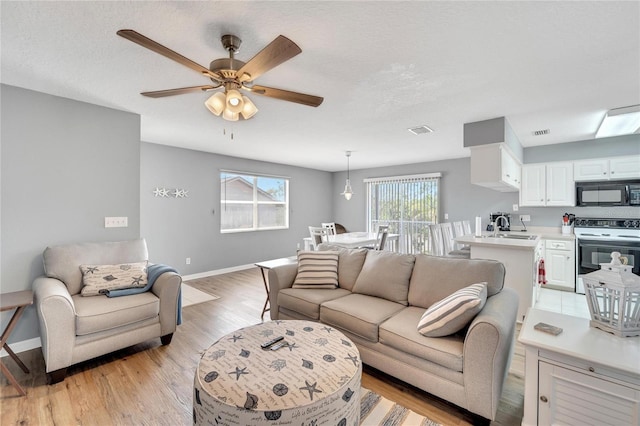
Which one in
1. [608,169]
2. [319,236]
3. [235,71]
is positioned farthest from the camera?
[319,236]

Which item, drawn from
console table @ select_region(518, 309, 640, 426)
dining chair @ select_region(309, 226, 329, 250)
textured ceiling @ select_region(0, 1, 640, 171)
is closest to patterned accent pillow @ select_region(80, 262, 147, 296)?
textured ceiling @ select_region(0, 1, 640, 171)

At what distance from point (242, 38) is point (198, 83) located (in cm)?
90

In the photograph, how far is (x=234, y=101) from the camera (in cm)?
180

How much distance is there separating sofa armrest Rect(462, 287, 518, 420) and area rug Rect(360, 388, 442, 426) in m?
0.30

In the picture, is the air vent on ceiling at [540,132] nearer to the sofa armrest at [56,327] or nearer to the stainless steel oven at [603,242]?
the stainless steel oven at [603,242]

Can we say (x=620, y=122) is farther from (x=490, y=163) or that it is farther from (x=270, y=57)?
(x=270, y=57)

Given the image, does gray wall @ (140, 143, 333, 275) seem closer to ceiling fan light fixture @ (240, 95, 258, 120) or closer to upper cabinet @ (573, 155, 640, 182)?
ceiling fan light fixture @ (240, 95, 258, 120)

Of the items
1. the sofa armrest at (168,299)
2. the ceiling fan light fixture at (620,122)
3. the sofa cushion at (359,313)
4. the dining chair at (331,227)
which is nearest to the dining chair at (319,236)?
the dining chair at (331,227)

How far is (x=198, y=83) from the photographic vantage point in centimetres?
251

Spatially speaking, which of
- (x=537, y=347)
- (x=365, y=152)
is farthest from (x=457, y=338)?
(x=365, y=152)

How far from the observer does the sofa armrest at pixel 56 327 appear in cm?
200

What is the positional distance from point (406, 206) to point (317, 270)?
4.47 m

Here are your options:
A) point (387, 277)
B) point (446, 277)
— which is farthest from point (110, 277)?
point (446, 277)

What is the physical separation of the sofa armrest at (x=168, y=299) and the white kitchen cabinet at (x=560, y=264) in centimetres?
532
